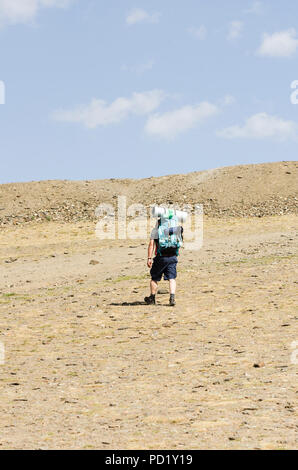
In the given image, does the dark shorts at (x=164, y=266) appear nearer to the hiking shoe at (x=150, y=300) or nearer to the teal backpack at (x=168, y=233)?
Result: the teal backpack at (x=168, y=233)

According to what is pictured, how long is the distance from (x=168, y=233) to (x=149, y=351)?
3518 millimetres

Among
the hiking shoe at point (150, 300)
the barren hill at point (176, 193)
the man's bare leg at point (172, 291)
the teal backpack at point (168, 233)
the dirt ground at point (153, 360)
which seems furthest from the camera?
the barren hill at point (176, 193)

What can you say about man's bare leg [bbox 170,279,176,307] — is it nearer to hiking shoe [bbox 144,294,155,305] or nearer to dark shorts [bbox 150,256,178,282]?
dark shorts [bbox 150,256,178,282]

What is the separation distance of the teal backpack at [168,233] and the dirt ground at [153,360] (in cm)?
130

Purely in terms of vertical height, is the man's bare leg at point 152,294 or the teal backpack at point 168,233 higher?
the teal backpack at point 168,233

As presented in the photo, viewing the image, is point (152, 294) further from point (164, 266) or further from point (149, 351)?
point (149, 351)

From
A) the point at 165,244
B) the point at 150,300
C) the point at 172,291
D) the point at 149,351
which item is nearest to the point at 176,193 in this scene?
the point at 150,300

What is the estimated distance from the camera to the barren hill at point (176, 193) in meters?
37.2

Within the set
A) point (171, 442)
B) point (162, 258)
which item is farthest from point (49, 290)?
point (171, 442)

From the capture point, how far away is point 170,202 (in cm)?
3878

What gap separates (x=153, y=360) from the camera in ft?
30.6

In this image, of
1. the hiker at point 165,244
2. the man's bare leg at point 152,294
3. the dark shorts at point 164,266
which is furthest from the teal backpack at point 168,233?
the man's bare leg at point 152,294

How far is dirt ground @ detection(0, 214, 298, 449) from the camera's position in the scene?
20.2 feet

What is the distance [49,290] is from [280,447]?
13142 mm
